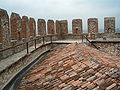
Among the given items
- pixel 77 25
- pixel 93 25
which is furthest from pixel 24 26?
pixel 93 25

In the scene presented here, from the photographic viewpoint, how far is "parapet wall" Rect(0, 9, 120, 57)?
9017 mm

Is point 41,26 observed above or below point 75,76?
above

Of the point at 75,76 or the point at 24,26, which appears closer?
the point at 75,76

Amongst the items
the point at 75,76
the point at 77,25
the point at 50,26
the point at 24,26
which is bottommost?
the point at 75,76

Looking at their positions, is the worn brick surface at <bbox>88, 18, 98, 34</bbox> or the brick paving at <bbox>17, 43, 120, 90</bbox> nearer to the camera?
the brick paving at <bbox>17, 43, 120, 90</bbox>

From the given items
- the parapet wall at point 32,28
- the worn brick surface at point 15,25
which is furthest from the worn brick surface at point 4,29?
the worn brick surface at point 15,25

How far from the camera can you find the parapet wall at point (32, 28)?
355 inches

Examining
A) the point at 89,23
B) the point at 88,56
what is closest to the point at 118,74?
the point at 88,56

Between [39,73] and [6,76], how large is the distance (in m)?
1.52

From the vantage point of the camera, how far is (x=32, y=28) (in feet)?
43.2

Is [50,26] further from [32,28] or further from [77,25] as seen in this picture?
[32,28]

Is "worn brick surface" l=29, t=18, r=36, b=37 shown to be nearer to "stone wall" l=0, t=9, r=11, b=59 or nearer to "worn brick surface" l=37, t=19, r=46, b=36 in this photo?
"worn brick surface" l=37, t=19, r=46, b=36

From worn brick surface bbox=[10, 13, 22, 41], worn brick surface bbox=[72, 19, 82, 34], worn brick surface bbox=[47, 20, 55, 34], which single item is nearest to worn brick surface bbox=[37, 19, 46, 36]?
worn brick surface bbox=[47, 20, 55, 34]

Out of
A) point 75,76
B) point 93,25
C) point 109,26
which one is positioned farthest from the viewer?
point 93,25
